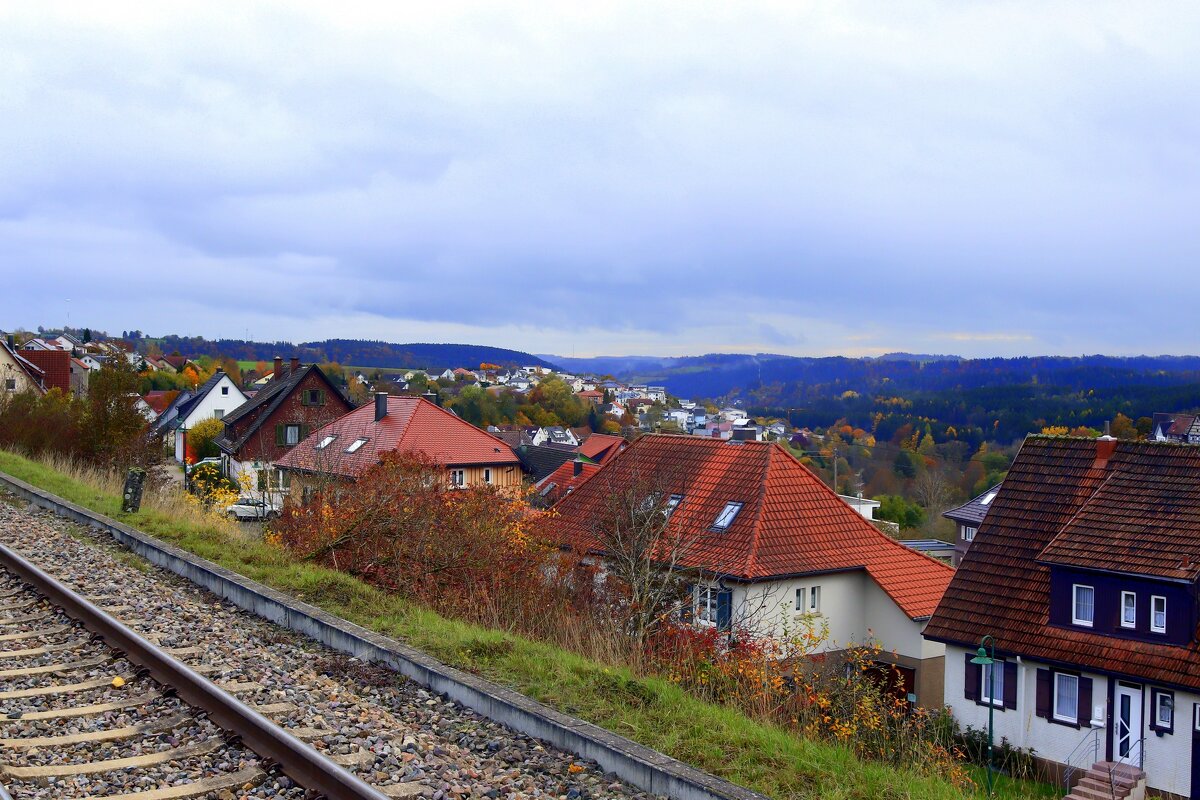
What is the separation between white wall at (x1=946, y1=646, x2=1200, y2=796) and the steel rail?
66.0ft

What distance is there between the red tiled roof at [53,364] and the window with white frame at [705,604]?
52.7 metres

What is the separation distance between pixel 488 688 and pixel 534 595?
6.08 m

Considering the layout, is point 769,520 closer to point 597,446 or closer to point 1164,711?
point 1164,711

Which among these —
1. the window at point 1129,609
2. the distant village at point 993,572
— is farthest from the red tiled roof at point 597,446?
the window at point 1129,609

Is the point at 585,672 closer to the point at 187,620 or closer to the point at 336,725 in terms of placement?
the point at 336,725

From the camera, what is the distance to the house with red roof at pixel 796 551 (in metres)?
24.3

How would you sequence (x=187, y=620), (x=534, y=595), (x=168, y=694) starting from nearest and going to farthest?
1. (x=168, y=694)
2. (x=187, y=620)
3. (x=534, y=595)

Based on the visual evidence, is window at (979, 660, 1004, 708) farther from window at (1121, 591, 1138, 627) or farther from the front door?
window at (1121, 591, 1138, 627)

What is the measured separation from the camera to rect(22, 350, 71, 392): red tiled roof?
2366 inches

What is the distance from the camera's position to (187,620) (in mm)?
8359

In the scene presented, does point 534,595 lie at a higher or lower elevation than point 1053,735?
higher

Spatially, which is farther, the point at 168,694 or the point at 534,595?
the point at 534,595

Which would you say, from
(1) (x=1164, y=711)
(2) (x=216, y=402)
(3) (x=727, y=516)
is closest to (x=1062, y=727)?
(1) (x=1164, y=711)

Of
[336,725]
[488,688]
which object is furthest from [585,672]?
[336,725]
